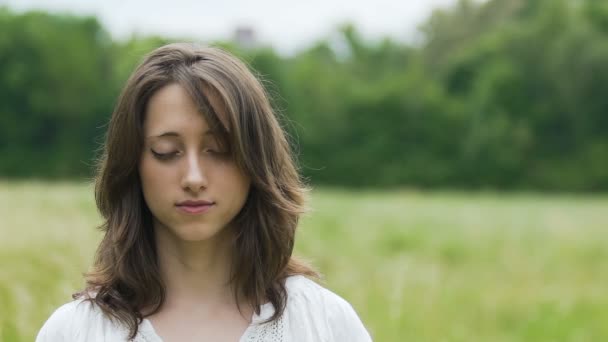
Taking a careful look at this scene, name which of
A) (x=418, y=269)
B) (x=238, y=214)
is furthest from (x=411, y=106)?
(x=238, y=214)

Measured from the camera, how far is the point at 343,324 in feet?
6.10

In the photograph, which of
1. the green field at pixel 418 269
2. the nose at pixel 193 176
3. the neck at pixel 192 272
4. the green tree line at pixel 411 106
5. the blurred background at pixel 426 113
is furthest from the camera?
the green tree line at pixel 411 106

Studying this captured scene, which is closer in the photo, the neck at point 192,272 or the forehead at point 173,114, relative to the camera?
the forehead at point 173,114

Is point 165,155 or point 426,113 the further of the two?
point 426,113

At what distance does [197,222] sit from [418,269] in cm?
544

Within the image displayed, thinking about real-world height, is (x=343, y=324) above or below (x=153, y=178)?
below

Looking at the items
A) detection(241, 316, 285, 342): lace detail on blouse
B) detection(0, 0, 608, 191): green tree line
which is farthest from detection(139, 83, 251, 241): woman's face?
detection(0, 0, 608, 191): green tree line

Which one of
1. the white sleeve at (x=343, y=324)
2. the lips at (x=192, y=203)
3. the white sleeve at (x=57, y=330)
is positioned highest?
the lips at (x=192, y=203)

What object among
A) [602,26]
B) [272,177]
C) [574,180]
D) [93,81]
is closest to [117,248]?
[272,177]

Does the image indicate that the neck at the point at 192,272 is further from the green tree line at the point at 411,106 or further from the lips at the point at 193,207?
the green tree line at the point at 411,106

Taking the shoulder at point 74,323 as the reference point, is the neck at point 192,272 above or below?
above

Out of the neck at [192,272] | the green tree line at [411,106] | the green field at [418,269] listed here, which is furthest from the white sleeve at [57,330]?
the green tree line at [411,106]

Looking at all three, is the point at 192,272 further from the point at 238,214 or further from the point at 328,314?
the point at 328,314

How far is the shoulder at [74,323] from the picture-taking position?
1.78 metres
